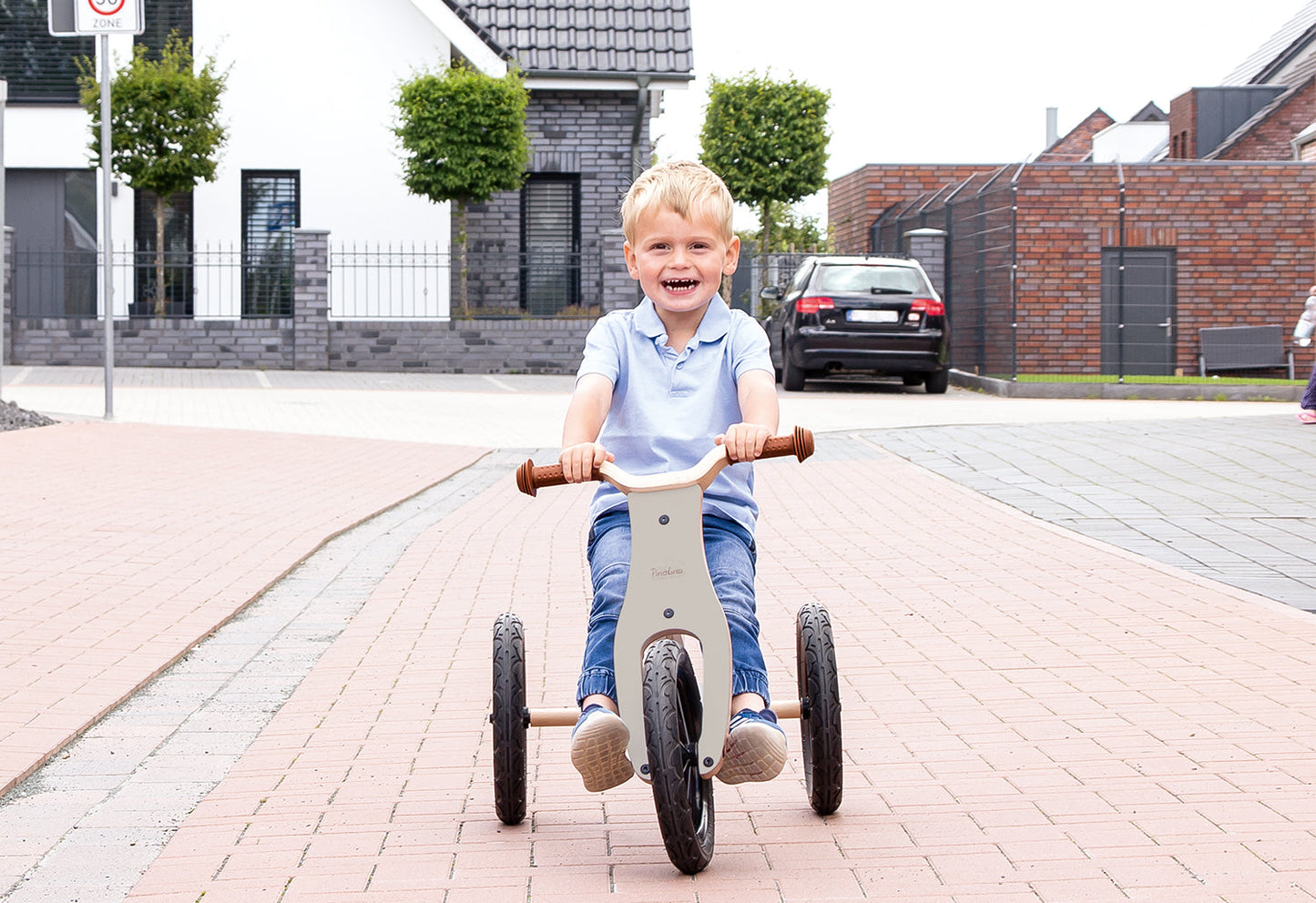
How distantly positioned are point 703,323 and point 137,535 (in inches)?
204

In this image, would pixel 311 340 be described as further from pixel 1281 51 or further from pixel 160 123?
pixel 1281 51

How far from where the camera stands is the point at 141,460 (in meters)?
11.1

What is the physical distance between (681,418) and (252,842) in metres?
1.34

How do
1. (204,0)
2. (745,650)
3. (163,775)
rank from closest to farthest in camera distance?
(745,650) → (163,775) → (204,0)

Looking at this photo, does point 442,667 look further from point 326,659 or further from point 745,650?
point 745,650

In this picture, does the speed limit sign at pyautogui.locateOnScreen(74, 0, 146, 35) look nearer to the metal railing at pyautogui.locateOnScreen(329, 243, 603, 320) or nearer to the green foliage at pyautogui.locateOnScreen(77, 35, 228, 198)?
the green foliage at pyautogui.locateOnScreen(77, 35, 228, 198)

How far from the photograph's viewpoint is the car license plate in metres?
18.1

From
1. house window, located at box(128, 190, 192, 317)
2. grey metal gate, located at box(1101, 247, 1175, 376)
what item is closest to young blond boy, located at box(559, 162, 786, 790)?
house window, located at box(128, 190, 192, 317)

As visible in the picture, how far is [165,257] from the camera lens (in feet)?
Result: 76.7

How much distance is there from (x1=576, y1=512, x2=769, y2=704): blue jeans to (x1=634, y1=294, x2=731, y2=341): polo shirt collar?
0.41 metres

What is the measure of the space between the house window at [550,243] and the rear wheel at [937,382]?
615 cm

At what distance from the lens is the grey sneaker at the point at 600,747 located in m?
3.36

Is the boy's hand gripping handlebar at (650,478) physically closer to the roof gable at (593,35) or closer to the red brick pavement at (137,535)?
the red brick pavement at (137,535)

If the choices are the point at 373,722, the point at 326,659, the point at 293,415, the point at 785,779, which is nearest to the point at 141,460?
the point at 293,415
